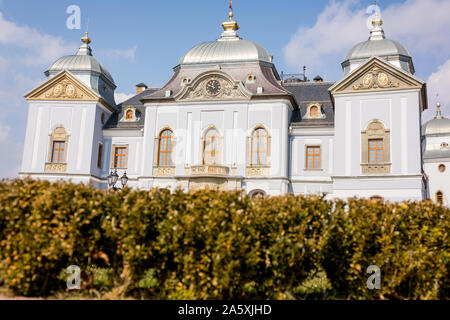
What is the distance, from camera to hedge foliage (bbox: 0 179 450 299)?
10.3m

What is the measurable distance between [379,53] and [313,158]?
8.27m

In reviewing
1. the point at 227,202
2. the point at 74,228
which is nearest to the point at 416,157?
the point at 227,202

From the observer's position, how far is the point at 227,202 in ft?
35.7

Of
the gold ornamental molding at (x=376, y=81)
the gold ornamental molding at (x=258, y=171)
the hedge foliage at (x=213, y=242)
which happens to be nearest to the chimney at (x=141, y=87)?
the gold ornamental molding at (x=258, y=171)

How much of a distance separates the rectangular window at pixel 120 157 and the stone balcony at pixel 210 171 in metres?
7.05

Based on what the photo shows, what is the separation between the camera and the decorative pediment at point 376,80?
28109 millimetres

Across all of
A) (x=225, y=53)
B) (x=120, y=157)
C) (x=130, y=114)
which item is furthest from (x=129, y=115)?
(x=225, y=53)

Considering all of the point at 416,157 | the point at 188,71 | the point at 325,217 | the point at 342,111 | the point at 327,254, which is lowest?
the point at 327,254

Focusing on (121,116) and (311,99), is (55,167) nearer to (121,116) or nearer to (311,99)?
(121,116)

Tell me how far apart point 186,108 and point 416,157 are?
50.1 feet

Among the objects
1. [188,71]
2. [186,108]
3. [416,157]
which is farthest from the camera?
[188,71]
